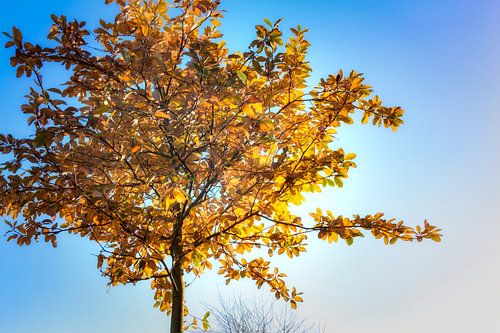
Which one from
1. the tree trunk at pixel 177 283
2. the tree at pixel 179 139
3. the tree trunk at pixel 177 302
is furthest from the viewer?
the tree trunk at pixel 177 302

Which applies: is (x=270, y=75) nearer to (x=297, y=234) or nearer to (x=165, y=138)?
(x=165, y=138)

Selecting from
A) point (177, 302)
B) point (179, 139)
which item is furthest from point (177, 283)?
point (179, 139)

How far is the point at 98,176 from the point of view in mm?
3557

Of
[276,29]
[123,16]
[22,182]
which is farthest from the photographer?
[123,16]

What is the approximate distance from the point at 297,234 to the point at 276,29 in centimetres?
202

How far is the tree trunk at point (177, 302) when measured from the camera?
4098mm

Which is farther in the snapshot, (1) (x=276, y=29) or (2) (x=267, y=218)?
(2) (x=267, y=218)

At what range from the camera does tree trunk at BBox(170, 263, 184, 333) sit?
4.10 meters

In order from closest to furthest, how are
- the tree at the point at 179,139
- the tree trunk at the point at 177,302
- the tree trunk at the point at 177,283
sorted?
the tree at the point at 179,139 → the tree trunk at the point at 177,283 → the tree trunk at the point at 177,302

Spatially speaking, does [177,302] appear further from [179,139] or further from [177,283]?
[179,139]

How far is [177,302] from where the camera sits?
420cm

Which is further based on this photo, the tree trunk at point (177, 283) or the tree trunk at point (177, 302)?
the tree trunk at point (177, 302)

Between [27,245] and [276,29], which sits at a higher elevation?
[276,29]

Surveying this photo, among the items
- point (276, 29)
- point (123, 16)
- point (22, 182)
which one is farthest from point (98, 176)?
A: point (276, 29)
